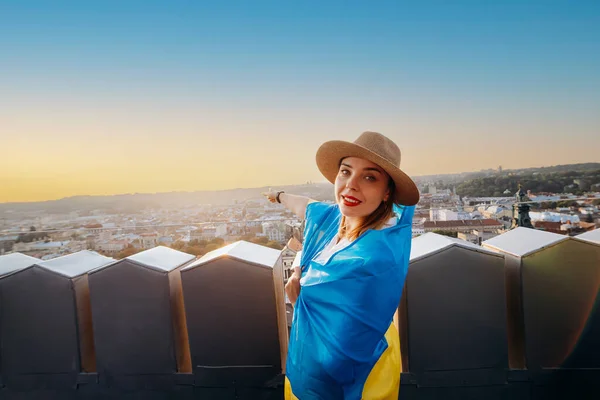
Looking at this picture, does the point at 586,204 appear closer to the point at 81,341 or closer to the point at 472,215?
the point at 472,215

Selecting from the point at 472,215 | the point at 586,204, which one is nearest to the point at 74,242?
the point at 472,215

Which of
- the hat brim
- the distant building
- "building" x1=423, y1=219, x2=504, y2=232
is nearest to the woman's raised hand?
the hat brim

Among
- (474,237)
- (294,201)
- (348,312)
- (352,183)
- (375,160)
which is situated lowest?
(474,237)

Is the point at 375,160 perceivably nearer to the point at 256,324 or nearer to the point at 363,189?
the point at 363,189

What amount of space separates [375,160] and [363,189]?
0.16m

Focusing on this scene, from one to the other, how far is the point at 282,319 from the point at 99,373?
1486mm

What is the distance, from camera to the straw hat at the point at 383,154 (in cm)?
162

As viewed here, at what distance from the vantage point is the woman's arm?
97.8 inches

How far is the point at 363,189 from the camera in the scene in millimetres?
1703

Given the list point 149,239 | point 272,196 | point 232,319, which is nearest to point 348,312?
point 232,319

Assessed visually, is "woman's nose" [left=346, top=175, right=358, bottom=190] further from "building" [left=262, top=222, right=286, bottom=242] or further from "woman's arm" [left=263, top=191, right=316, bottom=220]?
"building" [left=262, top=222, right=286, bottom=242]

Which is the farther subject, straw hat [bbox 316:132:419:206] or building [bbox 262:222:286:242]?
building [bbox 262:222:286:242]

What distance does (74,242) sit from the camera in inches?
192

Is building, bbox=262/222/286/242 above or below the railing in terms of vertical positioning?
above
